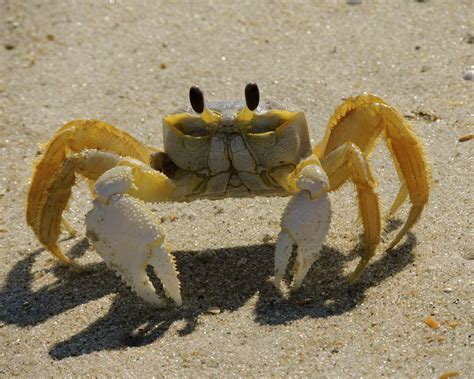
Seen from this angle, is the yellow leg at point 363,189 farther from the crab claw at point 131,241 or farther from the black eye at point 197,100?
the crab claw at point 131,241

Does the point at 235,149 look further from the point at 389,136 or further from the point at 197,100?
the point at 389,136

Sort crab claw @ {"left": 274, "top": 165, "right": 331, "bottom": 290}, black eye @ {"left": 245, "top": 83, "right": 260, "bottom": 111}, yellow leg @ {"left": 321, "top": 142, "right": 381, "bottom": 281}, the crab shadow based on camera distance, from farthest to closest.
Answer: black eye @ {"left": 245, "top": 83, "right": 260, "bottom": 111} < yellow leg @ {"left": 321, "top": 142, "right": 381, "bottom": 281} < the crab shadow < crab claw @ {"left": 274, "top": 165, "right": 331, "bottom": 290}

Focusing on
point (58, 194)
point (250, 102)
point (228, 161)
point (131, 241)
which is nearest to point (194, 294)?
point (131, 241)

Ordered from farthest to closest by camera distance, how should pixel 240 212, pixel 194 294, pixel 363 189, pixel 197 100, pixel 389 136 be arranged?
pixel 240 212 → pixel 389 136 → pixel 197 100 → pixel 194 294 → pixel 363 189

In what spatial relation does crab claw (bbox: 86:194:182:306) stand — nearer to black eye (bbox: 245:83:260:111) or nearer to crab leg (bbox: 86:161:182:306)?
crab leg (bbox: 86:161:182:306)

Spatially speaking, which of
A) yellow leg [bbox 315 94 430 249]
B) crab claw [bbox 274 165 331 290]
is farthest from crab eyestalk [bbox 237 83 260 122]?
crab claw [bbox 274 165 331 290]

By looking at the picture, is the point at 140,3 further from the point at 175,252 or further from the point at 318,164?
the point at 318,164

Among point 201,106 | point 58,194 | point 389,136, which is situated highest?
point 201,106
